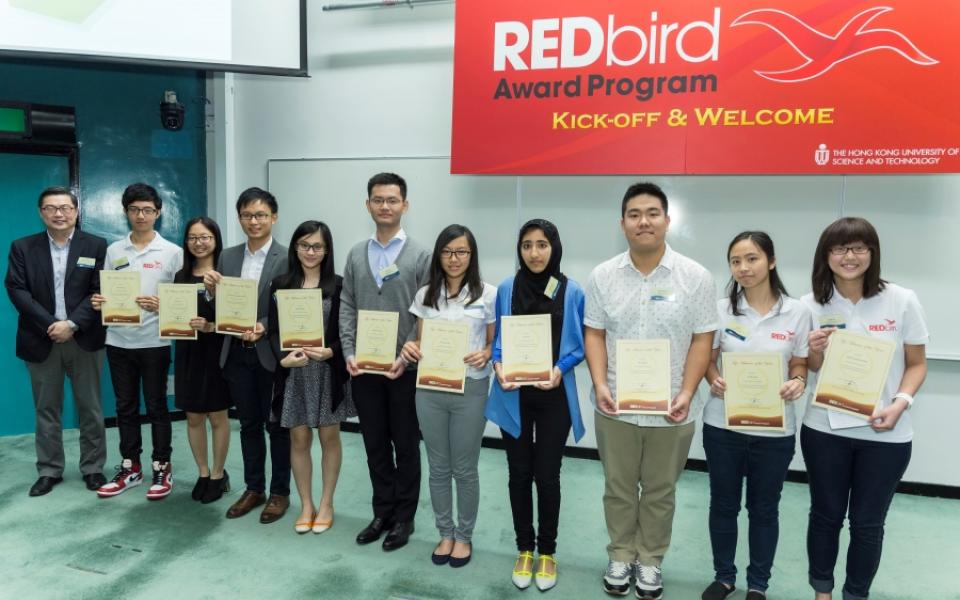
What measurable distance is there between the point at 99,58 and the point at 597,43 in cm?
305

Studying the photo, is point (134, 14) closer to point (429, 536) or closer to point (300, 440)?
point (300, 440)

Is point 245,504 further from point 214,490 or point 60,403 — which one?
point 60,403

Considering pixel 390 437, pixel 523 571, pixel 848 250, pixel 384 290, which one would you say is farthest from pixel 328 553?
pixel 848 250

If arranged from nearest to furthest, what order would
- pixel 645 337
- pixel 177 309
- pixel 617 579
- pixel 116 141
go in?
pixel 645 337
pixel 617 579
pixel 177 309
pixel 116 141

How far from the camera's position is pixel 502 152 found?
3.83 meters

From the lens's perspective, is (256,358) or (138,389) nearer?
(256,358)

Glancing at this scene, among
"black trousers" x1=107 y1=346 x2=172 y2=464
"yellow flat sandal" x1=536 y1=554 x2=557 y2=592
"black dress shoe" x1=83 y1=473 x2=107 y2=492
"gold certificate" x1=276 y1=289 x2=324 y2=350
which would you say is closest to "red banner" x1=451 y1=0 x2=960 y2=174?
"gold certificate" x1=276 y1=289 x2=324 y2=350

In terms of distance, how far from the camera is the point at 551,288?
2346mm

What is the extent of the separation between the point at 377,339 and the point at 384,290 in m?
0.23

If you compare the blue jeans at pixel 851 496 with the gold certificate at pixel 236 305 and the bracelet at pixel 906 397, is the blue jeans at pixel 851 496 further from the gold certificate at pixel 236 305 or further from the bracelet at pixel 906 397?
the gold certificate at pixel 236 305

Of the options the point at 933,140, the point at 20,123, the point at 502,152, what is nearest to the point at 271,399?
the point at 502,152

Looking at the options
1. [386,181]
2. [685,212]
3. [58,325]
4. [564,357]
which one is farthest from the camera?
[685,212]

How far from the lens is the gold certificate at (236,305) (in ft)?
→ 9.20

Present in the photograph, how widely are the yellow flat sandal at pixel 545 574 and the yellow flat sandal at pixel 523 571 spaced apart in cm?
4
